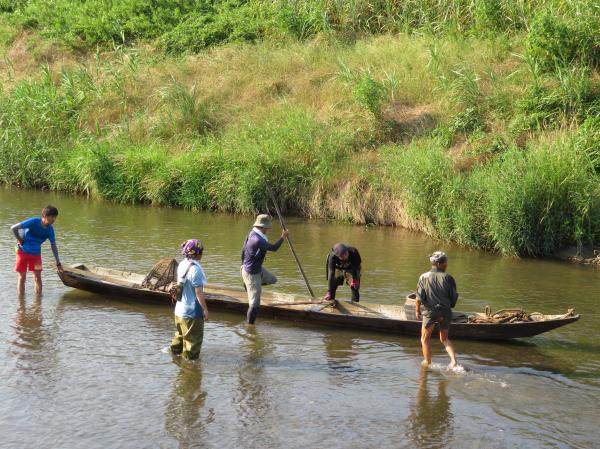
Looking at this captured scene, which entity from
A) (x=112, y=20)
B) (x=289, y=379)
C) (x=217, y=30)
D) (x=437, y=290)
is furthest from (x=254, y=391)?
(x=112, y=20)

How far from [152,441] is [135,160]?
14.4m

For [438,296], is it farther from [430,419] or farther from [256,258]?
[256,258]

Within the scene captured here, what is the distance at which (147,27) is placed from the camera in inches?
1169

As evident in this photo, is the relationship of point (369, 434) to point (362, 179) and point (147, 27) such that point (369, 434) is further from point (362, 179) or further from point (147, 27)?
point (147, 27)

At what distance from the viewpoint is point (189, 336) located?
9.93 m

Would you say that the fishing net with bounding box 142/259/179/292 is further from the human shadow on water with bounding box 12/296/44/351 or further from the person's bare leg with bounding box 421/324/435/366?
the person's bare leg with bounding box 421/324/435/366

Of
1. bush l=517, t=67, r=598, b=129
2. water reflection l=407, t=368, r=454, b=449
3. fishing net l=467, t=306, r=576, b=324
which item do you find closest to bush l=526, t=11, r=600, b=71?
bush l=517, t=67, r=598, b=129

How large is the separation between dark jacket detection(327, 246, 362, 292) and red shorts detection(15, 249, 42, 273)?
174 inches

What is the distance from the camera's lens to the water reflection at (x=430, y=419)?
8.31 meters

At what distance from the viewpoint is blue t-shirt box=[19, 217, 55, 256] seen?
12359 millimetres

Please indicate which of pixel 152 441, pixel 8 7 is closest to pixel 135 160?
pixel 152 441

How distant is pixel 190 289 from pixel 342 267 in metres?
3.03

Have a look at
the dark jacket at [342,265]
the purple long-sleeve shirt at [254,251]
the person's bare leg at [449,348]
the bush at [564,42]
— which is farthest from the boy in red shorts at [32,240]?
the bush at [564,42]

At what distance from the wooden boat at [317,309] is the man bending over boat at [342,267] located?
0.27m
